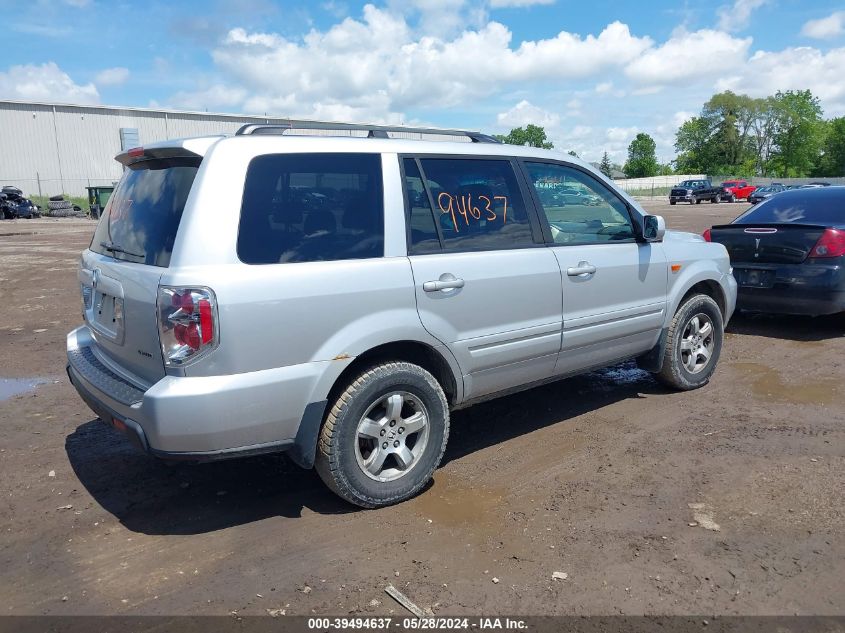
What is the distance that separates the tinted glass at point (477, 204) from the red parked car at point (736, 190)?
5503 centimetres

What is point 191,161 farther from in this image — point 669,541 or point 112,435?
point 669,541

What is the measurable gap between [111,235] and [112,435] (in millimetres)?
1655

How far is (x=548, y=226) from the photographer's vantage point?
451cm

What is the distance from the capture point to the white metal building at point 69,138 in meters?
50.3

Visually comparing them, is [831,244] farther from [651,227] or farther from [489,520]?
[489,520]

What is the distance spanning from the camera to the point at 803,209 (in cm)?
789

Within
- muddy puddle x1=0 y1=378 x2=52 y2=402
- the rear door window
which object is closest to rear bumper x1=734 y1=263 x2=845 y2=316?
the rear door window

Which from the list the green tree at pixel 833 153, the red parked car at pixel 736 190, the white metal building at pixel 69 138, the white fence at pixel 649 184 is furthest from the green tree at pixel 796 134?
the white metal building at pixel 69 138

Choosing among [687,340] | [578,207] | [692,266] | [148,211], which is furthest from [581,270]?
[148,211]

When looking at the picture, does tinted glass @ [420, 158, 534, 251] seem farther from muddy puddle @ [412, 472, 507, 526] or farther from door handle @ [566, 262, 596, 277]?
muddy puddle @ [412, 472, 507, 526]

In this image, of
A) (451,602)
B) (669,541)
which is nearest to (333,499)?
(451,602)

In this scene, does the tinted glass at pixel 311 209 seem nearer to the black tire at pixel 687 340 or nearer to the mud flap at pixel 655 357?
the mud flap at pixel 655 357

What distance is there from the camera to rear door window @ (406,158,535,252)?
4020mm

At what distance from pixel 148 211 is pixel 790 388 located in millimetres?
5164
